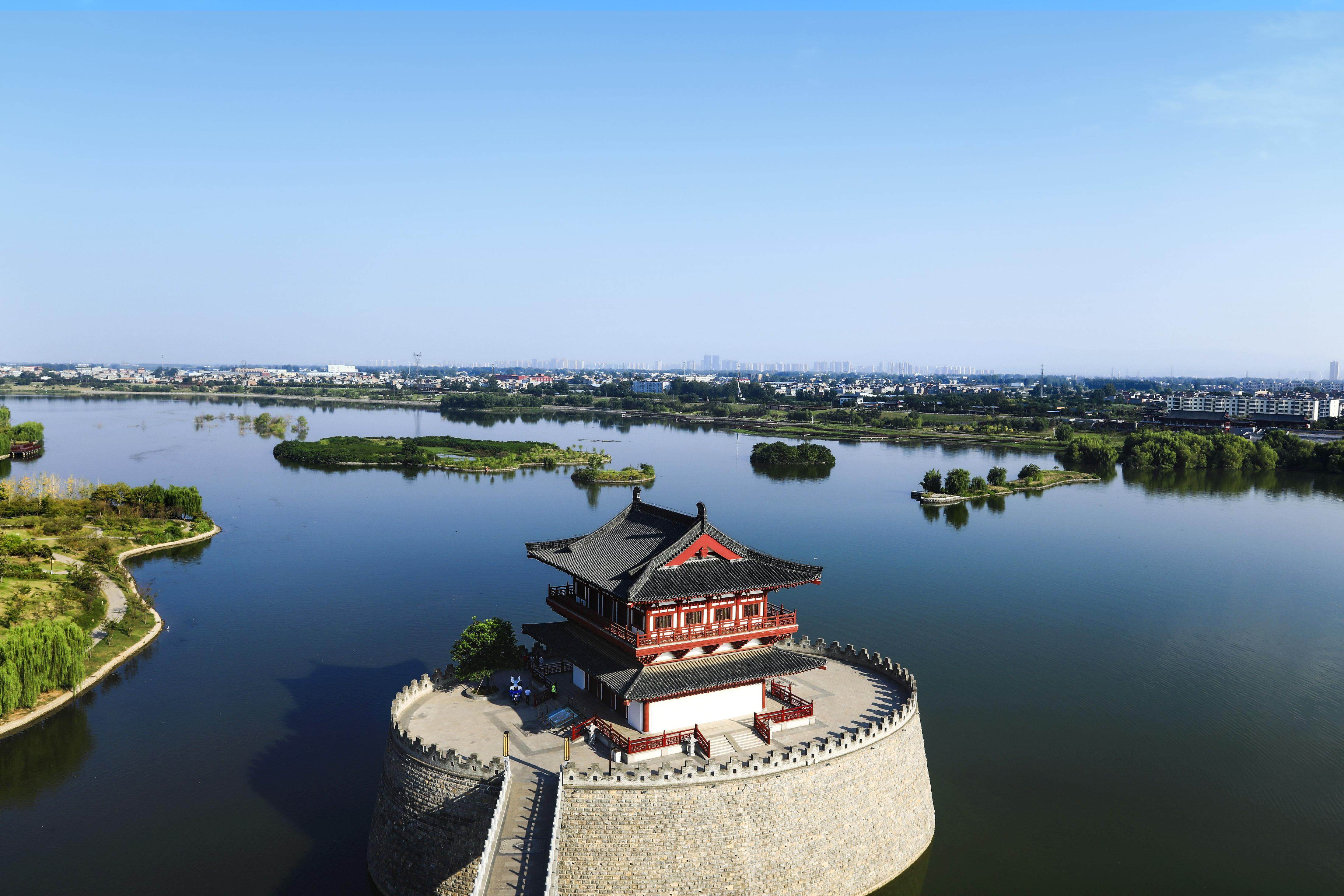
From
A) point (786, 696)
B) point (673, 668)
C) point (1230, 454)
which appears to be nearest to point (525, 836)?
point (673, 668)

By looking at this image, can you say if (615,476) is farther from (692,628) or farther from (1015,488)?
(692,628)

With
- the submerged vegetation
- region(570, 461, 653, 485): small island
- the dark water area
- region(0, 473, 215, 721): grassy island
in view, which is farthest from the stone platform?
the submerged vegetation

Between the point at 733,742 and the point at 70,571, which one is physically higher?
the point at 733,742

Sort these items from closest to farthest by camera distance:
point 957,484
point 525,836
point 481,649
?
point 525,836, point 481,649, point 957,484

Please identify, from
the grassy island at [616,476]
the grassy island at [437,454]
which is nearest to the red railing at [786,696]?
the grassy island at [616,476]

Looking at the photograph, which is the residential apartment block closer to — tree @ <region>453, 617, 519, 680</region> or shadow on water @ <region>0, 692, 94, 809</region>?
tree @ <region>453, 617, 519, 680</region>

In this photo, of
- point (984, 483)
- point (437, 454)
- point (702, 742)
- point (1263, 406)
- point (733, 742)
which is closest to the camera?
point (702, 742)

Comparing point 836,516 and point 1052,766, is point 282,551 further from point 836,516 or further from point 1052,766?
point 1052,766
